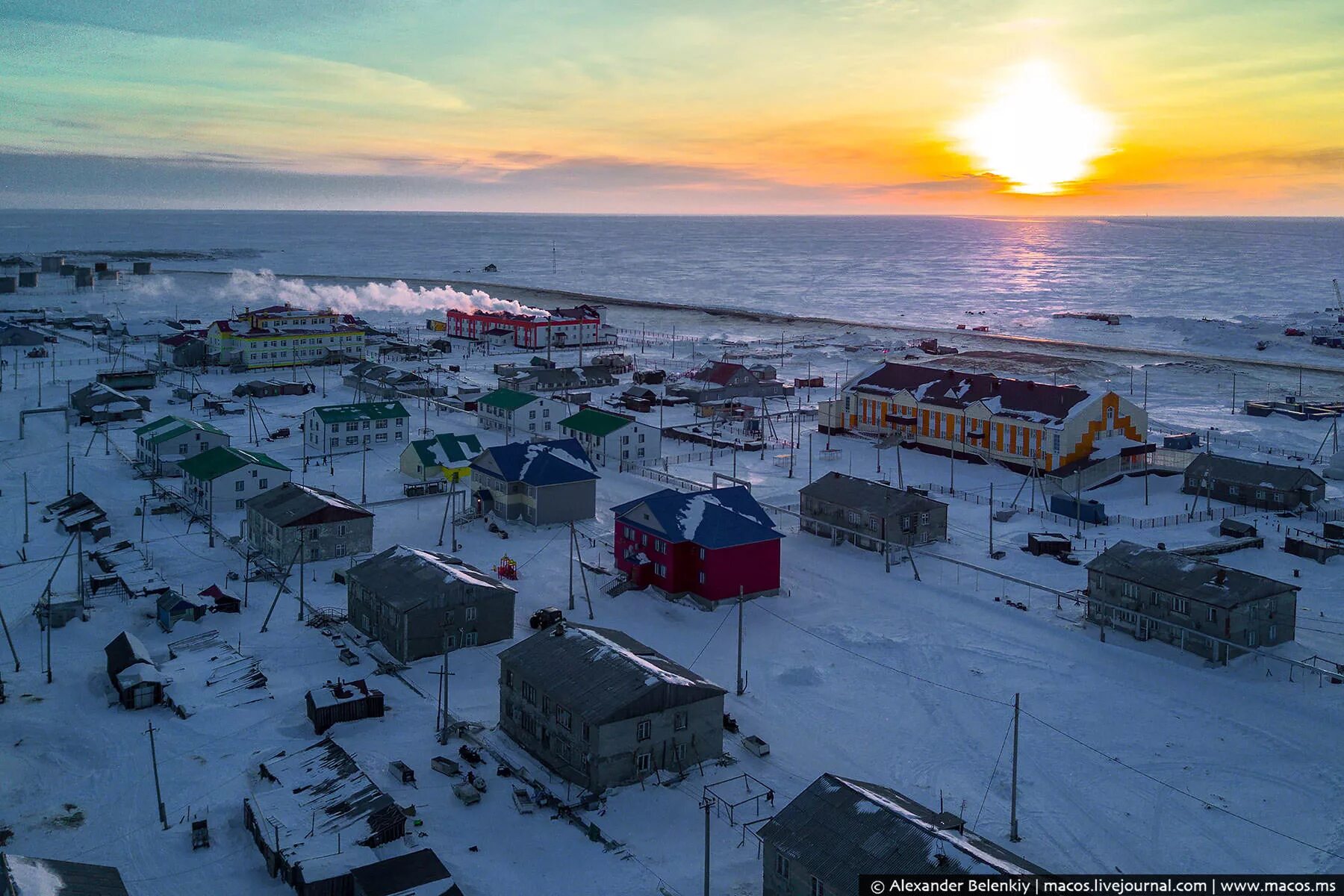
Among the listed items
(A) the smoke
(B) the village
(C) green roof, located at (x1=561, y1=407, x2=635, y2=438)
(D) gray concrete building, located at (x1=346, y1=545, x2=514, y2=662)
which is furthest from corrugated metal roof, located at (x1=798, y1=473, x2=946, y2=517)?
(A) the smoke

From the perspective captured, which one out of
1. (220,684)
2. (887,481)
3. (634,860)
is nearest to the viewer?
(634,860)

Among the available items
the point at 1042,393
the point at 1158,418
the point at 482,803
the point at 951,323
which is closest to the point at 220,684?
the point at 482,803

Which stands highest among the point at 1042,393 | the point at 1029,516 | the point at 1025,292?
the point at 1025,292

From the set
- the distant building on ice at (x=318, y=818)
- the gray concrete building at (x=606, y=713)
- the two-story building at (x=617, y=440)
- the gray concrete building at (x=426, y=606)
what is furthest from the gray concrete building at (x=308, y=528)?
the two-story building at (x=617, y=440)

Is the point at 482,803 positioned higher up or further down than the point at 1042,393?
further down

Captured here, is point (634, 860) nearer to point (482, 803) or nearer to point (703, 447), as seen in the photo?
point (482, 803)

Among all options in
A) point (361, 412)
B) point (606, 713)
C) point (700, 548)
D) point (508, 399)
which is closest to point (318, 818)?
point (606, 713)

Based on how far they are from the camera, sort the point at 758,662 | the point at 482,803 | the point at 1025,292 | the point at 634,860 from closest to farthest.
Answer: the point at 634,860, the point at 482,803, the point at 758,662, the point at 1025,292

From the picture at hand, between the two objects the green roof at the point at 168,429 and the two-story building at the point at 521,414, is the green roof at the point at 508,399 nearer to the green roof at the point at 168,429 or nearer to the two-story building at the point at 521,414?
the two-story building at the point at 521,414

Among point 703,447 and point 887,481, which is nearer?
point 887,481
